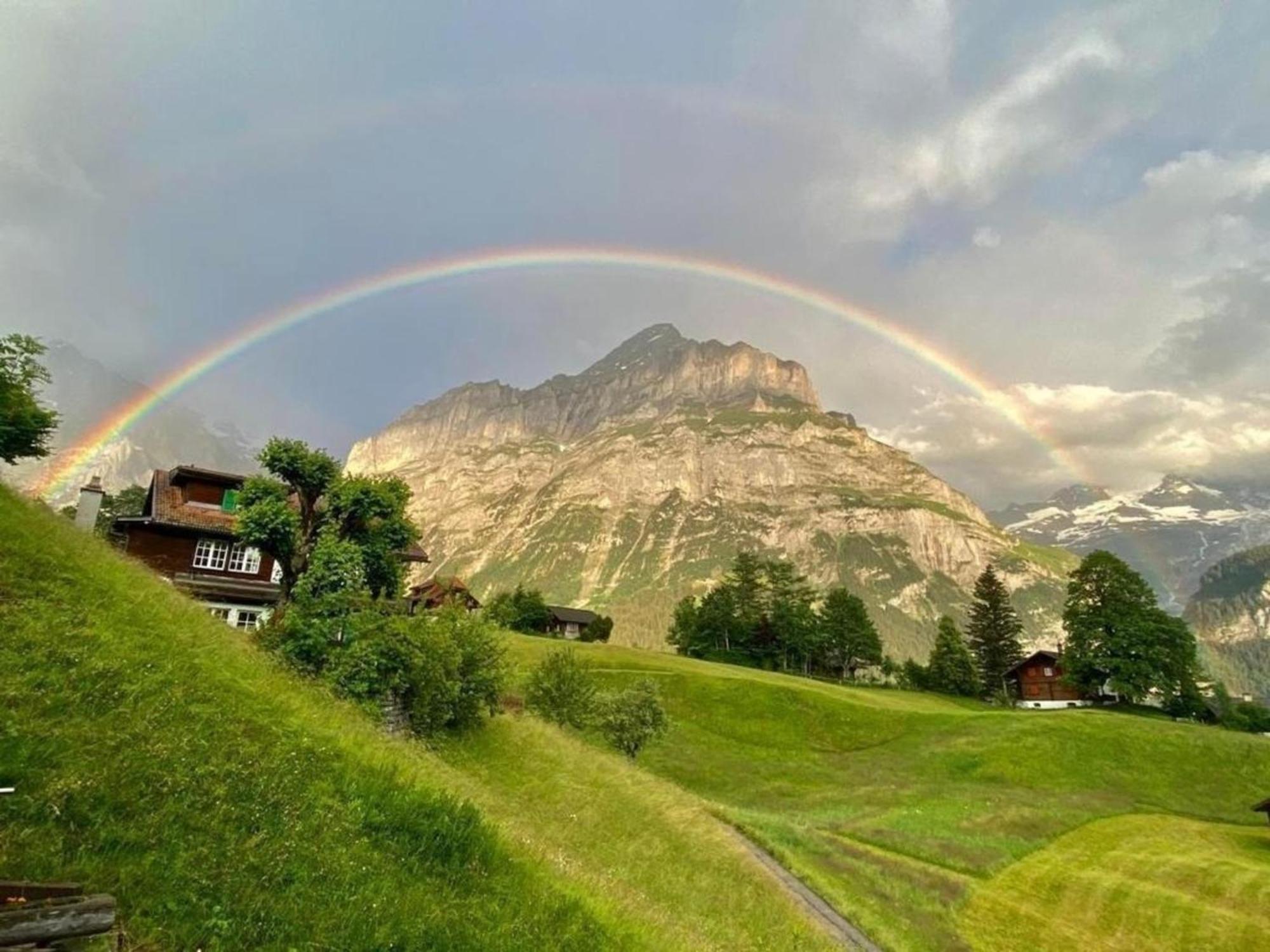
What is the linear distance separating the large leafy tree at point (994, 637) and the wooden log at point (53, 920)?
125851mm

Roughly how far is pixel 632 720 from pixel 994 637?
314 ft

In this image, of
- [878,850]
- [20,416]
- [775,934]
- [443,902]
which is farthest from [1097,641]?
[20,416]

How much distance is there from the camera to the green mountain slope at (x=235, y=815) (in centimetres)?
783

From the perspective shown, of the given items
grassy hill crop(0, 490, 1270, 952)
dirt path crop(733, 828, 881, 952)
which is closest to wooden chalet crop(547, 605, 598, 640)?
grassy hill crop(0, 490, 1270, 952)

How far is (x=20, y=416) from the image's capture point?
39.6m

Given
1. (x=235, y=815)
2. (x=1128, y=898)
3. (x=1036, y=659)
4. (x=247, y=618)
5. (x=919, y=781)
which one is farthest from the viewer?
(x=1036, y=659)

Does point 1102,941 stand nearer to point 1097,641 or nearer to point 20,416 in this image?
point 20,416

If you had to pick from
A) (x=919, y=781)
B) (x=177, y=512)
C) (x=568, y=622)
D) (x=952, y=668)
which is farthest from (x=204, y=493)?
(x=568, y=622)

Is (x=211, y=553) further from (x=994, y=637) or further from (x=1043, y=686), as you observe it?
(x=994, y=637)

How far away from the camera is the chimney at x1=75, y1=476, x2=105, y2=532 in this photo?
3647cm

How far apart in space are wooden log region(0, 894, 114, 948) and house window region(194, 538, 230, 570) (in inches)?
1840

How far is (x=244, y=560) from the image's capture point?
155ft

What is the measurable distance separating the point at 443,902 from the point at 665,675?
67268mm

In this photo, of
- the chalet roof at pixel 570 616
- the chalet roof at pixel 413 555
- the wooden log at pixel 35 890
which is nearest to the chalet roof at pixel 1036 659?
the chalet roof at pixel 570 616
